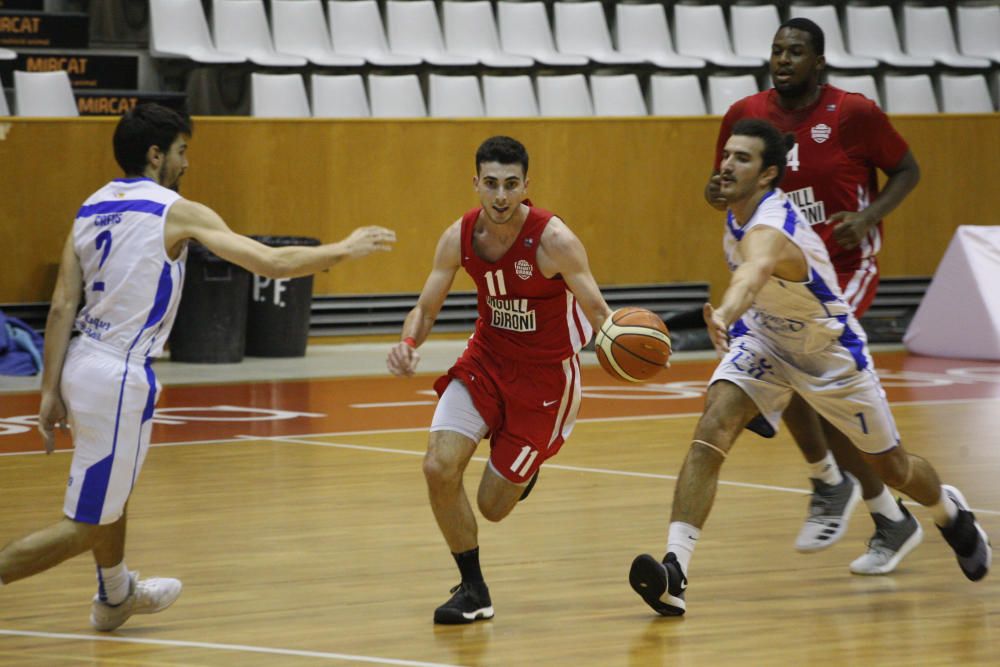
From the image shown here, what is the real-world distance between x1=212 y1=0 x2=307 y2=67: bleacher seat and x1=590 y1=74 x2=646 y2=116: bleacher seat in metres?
2.98

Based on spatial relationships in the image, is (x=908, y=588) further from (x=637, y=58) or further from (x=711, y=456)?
(x=637, y=58)

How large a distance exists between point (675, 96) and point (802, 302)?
33.7ft

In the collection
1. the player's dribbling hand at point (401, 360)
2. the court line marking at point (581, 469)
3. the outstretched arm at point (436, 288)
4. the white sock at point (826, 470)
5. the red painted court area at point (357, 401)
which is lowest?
the red painted court area at point (357, 401)

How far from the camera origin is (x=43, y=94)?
41.9 feet

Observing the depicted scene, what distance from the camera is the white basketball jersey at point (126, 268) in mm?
4699

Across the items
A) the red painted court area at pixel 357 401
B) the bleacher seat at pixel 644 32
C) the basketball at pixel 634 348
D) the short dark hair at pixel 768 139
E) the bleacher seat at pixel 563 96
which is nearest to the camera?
the basketball at pixel 634 348

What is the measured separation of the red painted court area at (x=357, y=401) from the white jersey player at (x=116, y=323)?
4.20 metres

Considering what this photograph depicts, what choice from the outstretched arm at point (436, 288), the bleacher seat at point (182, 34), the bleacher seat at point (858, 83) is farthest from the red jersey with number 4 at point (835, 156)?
the bleacher seat at point (858, 83)

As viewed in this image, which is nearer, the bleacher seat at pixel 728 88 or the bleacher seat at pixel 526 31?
the bleacher seat at pixel 526 31

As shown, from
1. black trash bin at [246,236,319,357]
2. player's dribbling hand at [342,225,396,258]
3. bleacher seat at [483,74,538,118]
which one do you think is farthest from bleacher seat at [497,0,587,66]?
player's dribbling hand at [342,225,396,258]

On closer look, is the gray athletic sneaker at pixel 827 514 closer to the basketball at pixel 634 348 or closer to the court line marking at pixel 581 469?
the court line marking at pixel 581 469

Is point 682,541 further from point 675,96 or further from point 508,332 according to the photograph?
point 675,96

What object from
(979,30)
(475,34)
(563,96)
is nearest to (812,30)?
(563,96)

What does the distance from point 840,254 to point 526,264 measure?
1.50 m
